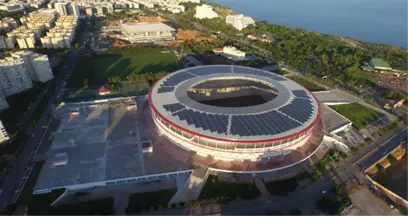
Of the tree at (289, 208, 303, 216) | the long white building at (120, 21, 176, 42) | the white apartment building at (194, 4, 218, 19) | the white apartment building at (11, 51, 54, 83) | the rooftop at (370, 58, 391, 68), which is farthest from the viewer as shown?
the white apartment building at (194, 4, 218, 19)

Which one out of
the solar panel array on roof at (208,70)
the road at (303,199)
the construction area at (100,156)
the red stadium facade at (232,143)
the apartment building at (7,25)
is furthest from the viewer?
the apartment building at (7,25)

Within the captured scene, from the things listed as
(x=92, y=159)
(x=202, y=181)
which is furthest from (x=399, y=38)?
(x=92, y=159)

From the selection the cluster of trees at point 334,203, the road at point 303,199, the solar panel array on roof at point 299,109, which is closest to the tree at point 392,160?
the road at point 303,199

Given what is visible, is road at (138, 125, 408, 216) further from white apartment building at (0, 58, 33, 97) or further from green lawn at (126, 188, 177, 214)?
white apartment building at (0, 58, 33, 97)

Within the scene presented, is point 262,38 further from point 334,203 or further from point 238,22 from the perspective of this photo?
point 334,203

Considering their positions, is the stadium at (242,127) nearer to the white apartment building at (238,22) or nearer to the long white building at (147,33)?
the long white building at (147,33)

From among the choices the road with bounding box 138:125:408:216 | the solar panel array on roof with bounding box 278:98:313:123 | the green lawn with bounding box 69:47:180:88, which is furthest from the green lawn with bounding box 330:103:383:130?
the green lawn with bounding box 69:47:180:88
